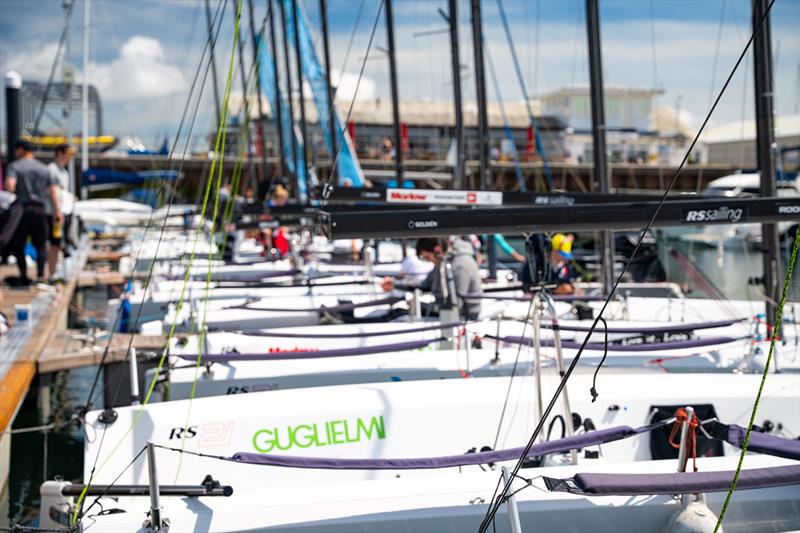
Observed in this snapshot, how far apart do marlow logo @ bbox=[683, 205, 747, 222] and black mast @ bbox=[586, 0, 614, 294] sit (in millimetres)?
4249

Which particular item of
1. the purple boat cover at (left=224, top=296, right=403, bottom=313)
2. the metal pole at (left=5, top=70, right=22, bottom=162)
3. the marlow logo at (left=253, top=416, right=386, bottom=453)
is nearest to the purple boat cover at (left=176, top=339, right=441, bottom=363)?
the marlow logo at (left=253, top=416, right=386, bottom=453)

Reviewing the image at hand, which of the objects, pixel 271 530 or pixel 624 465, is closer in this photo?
pixel 271 530

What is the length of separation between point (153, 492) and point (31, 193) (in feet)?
27.6

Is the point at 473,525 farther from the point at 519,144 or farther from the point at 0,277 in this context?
the point at 519,144

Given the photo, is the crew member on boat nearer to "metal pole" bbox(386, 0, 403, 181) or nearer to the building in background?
"metal pole" bbox(386, 0, 403, 181)

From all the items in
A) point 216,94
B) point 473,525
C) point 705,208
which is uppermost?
point 216,94

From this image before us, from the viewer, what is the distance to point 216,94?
23.4m

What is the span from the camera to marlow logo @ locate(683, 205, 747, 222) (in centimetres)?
405

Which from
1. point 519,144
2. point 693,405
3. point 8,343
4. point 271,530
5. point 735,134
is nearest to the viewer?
point 271,530

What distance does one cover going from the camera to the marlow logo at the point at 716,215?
4.05m

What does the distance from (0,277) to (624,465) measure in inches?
480

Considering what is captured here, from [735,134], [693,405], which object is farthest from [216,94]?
[735,134]

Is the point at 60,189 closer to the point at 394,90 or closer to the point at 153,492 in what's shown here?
the point at 394,90

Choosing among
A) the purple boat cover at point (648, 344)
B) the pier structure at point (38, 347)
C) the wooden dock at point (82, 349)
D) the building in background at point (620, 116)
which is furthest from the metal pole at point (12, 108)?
the building in background at point (620, 116)
